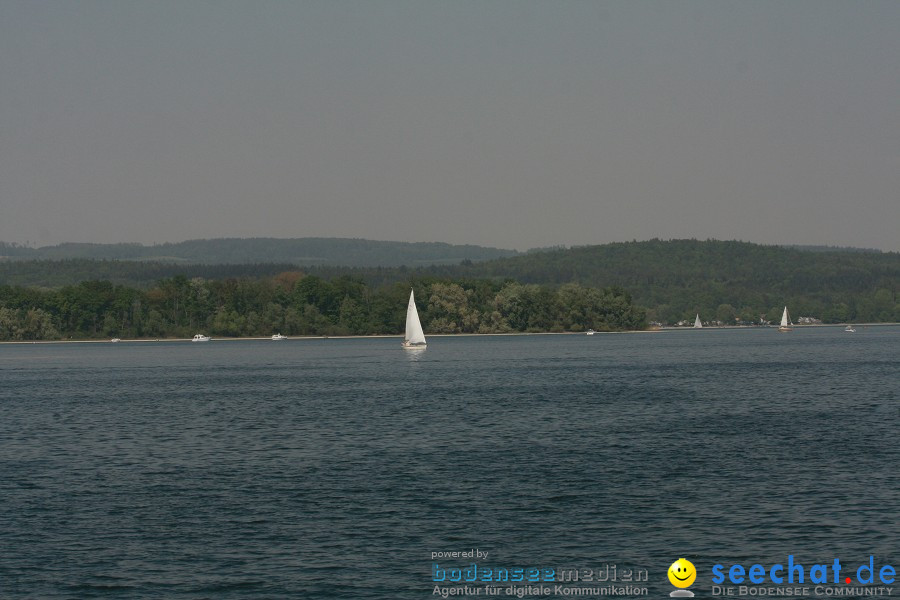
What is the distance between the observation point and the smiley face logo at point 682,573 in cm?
3003

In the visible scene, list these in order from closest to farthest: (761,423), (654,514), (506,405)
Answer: (654,514) < (761,423) < (506,405)

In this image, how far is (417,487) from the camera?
1769 inches

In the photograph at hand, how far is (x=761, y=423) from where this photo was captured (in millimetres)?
67750

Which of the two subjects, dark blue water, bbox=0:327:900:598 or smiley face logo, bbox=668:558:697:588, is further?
dark blue water, bbox=0:327:900:598

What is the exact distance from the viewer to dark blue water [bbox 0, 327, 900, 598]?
3300 cm

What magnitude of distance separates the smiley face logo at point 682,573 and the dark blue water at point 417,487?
1.56 feet

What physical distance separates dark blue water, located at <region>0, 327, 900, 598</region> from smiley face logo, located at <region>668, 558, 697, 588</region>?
0.47 meters

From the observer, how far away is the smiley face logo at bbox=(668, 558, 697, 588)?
1182 inches

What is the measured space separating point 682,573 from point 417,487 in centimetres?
1644

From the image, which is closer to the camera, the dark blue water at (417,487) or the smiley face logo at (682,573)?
the smiley face logo at (682,573)

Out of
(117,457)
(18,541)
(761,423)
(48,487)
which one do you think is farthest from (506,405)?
(18,541)

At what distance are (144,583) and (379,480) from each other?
55.2ft

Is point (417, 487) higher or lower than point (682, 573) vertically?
lower

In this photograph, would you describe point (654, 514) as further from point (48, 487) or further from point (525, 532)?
point (48, 487)
